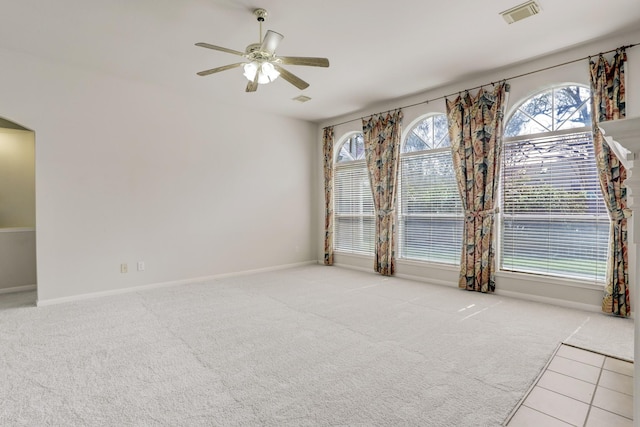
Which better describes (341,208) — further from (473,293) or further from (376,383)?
(376,383)

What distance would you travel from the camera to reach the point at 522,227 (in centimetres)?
416

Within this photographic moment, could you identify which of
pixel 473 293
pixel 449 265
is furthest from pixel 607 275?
pixel 449 265

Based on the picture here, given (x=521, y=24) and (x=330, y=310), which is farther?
(x=330, y=310)

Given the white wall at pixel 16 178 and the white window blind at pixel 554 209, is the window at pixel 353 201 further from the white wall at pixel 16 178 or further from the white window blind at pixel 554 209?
the white wall at pixel 16 178

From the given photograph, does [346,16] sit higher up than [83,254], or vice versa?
[346,16]

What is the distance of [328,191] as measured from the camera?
258 inches

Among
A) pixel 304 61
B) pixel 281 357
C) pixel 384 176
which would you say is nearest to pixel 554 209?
pixel 384 176

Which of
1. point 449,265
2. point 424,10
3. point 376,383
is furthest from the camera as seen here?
point 449,265

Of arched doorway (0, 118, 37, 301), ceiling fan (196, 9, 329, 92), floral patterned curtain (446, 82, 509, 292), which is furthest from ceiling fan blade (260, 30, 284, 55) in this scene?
arched doorway (0, 118, 37, 301)

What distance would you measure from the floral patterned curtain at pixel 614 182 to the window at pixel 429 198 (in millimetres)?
1678

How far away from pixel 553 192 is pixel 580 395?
2616 mm

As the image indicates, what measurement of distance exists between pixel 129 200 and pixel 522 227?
17.3 feet

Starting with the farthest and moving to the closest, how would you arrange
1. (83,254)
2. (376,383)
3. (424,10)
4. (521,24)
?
(83,254)
(521,24)
(424,10)
(376,383)

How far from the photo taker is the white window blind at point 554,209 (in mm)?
3650
